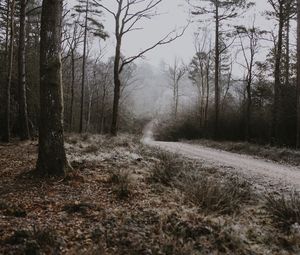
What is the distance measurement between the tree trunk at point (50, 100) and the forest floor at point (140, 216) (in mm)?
359

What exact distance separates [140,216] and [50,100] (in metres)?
3.13

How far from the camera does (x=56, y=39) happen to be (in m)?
7.25

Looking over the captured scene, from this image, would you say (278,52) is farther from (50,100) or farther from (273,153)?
(50,100)

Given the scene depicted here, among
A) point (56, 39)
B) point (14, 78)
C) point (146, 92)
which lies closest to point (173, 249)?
point (56, 39)

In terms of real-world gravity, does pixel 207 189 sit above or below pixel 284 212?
above

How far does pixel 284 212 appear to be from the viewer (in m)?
5.77

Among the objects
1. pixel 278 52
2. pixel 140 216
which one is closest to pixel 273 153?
pixel 278 52

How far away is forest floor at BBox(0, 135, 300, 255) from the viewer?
4.54m

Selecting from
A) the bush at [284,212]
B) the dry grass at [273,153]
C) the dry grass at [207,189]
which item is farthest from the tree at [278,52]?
the bush at [284,212]

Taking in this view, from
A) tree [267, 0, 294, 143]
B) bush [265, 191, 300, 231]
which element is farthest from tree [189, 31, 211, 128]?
bush [265, 191, 300, 231]

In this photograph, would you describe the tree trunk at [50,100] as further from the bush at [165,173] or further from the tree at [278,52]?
the tree at [278,52]

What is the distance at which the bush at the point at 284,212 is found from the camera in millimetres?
5527

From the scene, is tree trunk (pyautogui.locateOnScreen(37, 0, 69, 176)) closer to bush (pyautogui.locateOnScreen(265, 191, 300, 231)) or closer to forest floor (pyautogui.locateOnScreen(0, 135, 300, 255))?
forest floor (pyautogui.locateOnScreen(0, 135, 300, 255))

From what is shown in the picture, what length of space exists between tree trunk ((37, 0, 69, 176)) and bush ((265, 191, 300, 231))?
13.1 ft
